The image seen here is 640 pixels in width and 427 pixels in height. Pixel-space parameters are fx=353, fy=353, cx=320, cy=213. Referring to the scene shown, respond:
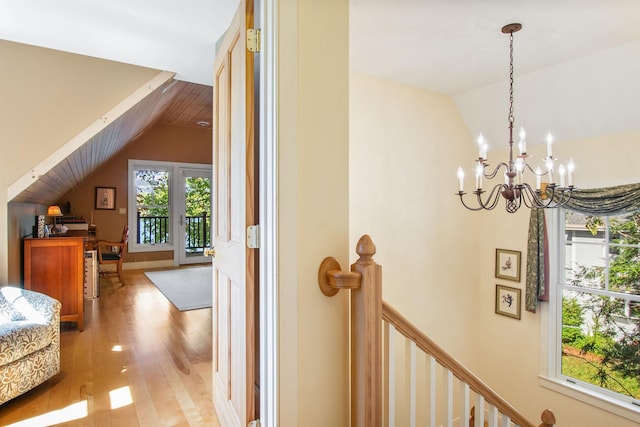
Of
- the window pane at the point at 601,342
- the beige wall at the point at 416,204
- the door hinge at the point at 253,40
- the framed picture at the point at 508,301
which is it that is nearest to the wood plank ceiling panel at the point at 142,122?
the beige wall at the point at 416,204

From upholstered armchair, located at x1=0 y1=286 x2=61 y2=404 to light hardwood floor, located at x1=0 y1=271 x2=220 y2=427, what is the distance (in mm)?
132

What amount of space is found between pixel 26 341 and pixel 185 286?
10.2 ft

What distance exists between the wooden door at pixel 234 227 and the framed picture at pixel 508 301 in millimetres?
3179

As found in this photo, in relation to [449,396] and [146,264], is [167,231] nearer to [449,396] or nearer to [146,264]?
[146,264]

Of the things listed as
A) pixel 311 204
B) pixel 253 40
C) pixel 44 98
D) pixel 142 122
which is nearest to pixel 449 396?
pixel 311 204

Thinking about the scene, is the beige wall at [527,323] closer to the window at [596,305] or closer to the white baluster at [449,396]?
the window at [596,305]

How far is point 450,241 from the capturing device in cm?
380

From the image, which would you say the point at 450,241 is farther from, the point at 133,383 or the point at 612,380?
the point at 133,383

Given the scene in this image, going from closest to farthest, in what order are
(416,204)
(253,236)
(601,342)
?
(253,236)
(601,342)
(416,204)

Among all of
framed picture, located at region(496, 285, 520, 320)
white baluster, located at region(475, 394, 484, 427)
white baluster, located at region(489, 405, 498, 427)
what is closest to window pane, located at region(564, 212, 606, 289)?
framed picture, located at region(496, 285, 520, 320)

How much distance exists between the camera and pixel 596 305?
11.1ft

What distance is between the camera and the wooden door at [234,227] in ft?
4.83

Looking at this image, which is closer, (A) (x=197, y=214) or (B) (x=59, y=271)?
(B) (x=59, y=271)

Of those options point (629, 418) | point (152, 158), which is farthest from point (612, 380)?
point (152, 158)
